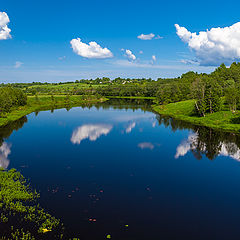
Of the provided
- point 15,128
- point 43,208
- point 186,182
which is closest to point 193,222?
point 186,182

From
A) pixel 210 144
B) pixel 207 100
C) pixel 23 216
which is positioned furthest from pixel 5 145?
pixel 207 100

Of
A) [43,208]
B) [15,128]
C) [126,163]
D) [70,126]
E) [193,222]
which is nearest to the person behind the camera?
[193,222]

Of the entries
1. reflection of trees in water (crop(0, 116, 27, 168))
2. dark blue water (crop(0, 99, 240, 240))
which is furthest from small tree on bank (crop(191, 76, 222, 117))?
reflection of trees in water (crop(0, 116, 27, 168))

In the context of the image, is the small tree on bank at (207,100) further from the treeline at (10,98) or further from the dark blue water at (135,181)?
the treeline at (10,98)

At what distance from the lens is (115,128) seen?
218ft

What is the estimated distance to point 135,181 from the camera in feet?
98.4

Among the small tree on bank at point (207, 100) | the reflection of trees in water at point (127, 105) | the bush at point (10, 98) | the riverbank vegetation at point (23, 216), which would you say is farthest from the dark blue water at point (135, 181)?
the reflection of trees in water at point (127, 105)

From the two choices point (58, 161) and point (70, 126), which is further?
point (70, 126)

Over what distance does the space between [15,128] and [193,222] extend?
60.4 m

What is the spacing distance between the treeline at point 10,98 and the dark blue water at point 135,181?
2813cm

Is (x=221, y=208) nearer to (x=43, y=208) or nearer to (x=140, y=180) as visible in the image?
(x=140, y=180)

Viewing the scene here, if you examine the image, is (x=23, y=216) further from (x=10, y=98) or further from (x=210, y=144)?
(x=10, y=98)

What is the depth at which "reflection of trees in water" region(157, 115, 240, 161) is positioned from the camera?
1668 inches

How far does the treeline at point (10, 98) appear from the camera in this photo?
7946 cm
